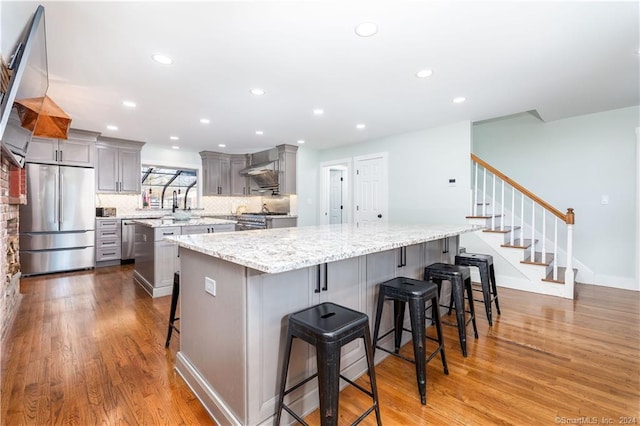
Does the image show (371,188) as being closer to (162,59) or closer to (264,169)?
(264,169)

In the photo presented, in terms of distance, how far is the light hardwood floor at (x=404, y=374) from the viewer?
160 cm

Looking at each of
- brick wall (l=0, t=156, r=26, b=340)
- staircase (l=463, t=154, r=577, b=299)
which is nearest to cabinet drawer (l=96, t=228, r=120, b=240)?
brick wall (l=0, t=156, r=26, b=340)

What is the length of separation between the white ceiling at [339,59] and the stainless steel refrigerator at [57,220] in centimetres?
123

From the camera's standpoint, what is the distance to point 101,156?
5422 mm

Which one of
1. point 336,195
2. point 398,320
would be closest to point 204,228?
point 398,320

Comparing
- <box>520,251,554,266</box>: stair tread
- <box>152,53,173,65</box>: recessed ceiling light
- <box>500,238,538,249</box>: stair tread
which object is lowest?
<box>520,251,554,266</box>: stair tread

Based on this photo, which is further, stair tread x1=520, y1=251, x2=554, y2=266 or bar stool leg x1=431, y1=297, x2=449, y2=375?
stair tread x1=520, y1=251, x2=554, y2=266

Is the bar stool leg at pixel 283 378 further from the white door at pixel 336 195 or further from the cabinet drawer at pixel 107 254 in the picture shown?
the white door at pixel 336 195

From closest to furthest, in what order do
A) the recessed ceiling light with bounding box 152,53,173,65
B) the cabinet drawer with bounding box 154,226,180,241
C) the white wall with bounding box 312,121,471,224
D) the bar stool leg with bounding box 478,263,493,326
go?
the recessed ceiling light with bounding box 152,53,173,65, the bar stool leg with bounding box 478,263,493,326, the cabinet drawer with bounding box 154,226,180,241, the white wall with bounding box 312,121,471,224

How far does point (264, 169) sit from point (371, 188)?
2.47 m

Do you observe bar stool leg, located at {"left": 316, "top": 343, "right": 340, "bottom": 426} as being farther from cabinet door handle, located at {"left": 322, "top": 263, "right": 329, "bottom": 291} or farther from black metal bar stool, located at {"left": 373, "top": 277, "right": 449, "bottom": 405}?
black metal bar stool, located at {"left": 373, "top": 277, "right": 449, "bottom": 405}

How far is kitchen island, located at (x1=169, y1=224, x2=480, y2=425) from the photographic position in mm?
1391

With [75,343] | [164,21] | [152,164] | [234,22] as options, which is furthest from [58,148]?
[234,22]

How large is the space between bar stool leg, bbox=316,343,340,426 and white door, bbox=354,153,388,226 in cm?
416
